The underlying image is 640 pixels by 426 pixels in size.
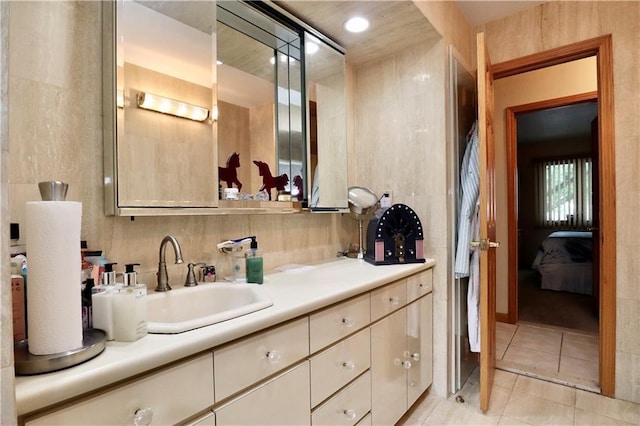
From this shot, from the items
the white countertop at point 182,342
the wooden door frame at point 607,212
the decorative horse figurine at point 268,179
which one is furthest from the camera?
the wooden door frame at point 607,212

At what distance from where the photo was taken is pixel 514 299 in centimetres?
321

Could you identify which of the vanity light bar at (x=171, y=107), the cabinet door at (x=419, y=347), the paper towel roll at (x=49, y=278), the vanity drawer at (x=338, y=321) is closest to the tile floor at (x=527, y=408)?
the cabinet door at (x=419, y=347)

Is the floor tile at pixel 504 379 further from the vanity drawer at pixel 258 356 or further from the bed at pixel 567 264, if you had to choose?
the bed at pixel 567 264

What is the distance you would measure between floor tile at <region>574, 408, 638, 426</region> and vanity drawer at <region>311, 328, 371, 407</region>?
4.43 ft

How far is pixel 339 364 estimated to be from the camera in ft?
4.22

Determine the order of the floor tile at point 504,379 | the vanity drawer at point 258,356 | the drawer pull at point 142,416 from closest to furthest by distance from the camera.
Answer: the drawer pull at point 142,416 → the vanity drawer at point 258,356 → the floor tile at point 504,379

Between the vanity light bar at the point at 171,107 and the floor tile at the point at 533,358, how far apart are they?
8.91ft

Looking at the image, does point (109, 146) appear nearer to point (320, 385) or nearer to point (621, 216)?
point (320, 385)

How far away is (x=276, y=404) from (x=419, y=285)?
1134 mm

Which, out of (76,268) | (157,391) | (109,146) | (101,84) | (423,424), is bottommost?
(423,424)

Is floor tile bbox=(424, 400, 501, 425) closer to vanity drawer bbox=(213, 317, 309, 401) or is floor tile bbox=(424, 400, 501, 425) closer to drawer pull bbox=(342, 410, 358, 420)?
drawer pull bbox=(342, 410, 358, 420)

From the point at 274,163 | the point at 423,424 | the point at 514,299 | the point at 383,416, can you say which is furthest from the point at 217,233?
the point at 514,299

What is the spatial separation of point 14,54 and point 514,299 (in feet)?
12.5

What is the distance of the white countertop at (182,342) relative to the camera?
592 millimetres
